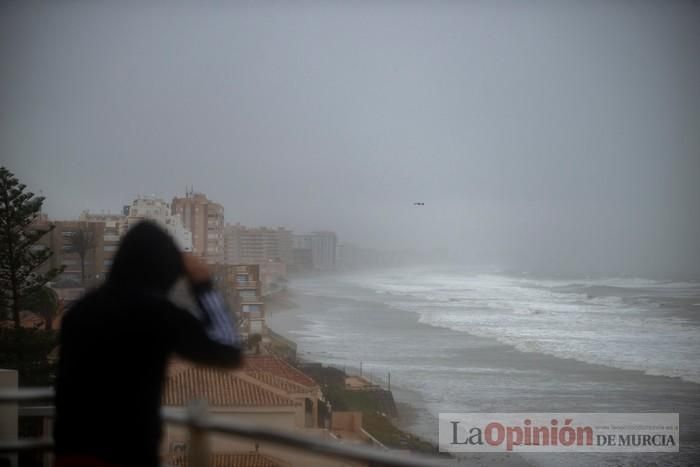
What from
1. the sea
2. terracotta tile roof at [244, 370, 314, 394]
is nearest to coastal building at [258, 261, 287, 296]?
the sea

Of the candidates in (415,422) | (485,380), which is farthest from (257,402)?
(485,380)

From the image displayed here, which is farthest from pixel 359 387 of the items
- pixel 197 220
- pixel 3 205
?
pixel 197 220

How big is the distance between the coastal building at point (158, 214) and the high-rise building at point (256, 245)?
304 centimetres

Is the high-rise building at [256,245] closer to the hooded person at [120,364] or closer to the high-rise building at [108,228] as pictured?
the high-rise building at [108,228]

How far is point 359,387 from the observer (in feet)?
56.9

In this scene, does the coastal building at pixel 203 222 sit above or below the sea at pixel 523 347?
above

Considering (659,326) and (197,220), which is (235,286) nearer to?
(197,220)

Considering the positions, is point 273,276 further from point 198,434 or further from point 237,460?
point 198,434

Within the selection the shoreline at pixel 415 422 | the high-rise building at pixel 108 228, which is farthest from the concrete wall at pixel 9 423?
the high-rise building at pixel 108 228

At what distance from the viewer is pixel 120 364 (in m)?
1.25

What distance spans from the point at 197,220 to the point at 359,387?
1167 cm

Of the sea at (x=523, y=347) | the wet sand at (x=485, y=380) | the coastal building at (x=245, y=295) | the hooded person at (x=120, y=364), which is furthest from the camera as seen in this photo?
the coastal building at (x=245, y=295)

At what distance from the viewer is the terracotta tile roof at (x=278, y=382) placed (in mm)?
11617

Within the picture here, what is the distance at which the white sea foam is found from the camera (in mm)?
23125
